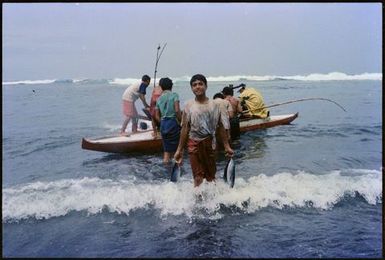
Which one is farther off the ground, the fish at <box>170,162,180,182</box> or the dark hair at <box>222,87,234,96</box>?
Answer: the dark hair at <box>222,87,234,96</box>

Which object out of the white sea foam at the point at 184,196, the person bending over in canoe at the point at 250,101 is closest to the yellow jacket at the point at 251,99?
the person bending over in canoe at the point at 250,101

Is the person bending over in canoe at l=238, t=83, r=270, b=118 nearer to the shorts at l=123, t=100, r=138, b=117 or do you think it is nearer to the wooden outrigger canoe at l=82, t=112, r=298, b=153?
the wooden outrigger canoe at l=82, t=112, r=298, b=153

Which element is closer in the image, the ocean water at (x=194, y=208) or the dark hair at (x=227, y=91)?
the ocean water at (x=194, y=208)

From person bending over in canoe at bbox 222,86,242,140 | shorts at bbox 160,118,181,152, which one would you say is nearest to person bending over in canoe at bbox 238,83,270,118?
person bending over in canoe at bbox 222,86,242,140

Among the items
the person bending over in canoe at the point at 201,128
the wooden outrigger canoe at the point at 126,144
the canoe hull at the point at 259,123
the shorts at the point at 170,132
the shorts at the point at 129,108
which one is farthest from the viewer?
the canoe hull at the point at 259,123

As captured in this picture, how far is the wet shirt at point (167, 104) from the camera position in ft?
24.6

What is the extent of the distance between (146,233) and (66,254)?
1009 millimetres

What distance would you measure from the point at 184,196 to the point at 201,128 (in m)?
1.27

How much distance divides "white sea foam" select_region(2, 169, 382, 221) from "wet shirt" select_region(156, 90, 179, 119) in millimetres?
Answer: 1265

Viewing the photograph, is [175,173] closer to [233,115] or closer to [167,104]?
[167,104]

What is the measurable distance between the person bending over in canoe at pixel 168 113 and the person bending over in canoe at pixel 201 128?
180 centimetres

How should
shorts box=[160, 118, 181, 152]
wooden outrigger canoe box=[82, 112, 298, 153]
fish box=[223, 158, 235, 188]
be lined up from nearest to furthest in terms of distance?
1. fish box=[223, 158, 235, 188]
2. shorts box=[160, 118, 181, 152]
3. wooden outrigger canoe box=[82, 112, 298, 153]

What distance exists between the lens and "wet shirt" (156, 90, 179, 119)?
7.49 meters

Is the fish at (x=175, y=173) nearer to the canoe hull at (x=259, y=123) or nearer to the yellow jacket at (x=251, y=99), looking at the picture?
the canoe hull at (x=259, y=123)
